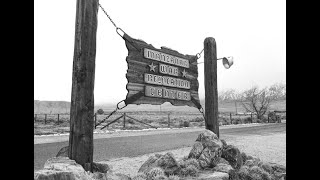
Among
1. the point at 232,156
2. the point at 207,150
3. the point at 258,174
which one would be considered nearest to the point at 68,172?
the point at 207,150

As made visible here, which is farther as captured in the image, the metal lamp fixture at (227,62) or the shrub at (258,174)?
the metal lamp fixture at (227,62)

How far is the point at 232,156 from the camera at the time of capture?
5199mm

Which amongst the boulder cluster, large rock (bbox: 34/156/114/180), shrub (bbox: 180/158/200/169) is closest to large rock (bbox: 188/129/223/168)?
the boulder cluster

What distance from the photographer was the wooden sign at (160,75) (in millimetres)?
4727

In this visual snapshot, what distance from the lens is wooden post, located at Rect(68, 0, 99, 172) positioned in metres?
3.59

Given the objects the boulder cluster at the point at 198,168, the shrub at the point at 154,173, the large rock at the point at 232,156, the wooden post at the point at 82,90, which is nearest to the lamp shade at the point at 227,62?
the boulder cluster at the point at 198,168

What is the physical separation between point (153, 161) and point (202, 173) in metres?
0.84

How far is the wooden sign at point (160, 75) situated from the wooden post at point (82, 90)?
980 mm

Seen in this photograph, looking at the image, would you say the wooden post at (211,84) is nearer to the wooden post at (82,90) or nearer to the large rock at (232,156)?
the large rock at (232,156)

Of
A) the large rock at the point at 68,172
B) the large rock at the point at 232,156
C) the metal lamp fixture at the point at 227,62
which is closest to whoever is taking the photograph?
the large rock at the point at 68,172

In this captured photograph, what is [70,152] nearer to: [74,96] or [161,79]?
[74,96]
